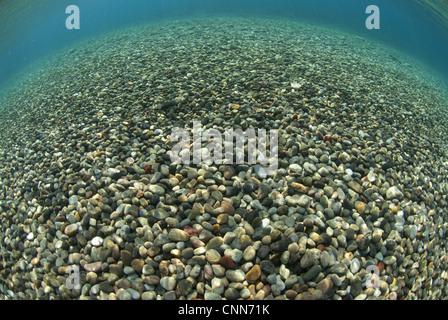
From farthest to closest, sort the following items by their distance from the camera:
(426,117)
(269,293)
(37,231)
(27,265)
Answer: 1. (426,117)
2. (37,231)
3. (27,265)
4. (269,293)

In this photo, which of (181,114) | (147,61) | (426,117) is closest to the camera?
(181,114)

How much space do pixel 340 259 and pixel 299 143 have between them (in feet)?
6.07

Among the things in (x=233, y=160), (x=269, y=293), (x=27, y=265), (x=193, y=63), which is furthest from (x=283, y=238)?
(x=193, y=63)

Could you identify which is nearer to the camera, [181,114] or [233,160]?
[233,160]

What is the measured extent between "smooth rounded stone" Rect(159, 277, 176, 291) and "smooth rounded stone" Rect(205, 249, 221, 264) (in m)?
0.40

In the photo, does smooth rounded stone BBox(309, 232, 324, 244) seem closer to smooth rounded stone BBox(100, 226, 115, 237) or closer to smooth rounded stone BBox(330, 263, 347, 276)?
smooth rounded stone BBox(330, 263, 347, 276)

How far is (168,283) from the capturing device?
2443 millimetres

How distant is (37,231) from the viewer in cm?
321

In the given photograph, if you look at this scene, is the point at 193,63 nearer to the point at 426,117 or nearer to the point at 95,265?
the point at 95,265

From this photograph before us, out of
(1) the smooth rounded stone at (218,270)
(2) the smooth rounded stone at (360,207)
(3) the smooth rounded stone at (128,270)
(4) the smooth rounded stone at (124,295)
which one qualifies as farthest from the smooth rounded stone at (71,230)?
(2) the smooth rounded stone at (360,207)

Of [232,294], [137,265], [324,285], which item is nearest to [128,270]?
Result: [137,265]

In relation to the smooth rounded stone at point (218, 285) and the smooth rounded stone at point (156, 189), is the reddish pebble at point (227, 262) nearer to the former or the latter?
the smooth rounded stone at point (218, 285)

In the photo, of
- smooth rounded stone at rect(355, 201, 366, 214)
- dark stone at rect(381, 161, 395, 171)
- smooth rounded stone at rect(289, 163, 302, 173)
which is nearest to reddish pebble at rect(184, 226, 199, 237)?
smooth rounded stone at rect(289, 163, 302, 173)

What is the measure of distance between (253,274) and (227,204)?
2.76 ft
